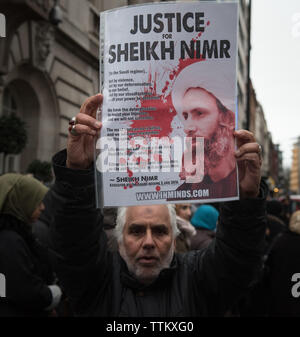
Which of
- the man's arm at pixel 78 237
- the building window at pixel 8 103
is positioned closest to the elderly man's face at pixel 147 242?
the man's arm at pixel 78 237

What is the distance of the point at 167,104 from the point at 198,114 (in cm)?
10

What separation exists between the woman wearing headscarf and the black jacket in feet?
1.73

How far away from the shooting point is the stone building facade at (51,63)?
159cm

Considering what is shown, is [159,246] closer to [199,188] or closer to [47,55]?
[199,188]

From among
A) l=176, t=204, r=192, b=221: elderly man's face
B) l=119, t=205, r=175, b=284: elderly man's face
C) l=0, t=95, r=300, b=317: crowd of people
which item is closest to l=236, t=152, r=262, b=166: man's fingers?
l=0, t=95, r=300, b=317: crowd of people

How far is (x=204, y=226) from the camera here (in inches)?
148

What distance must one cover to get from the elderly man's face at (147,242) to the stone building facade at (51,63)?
19.1 inches

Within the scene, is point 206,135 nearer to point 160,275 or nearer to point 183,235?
point 160,275

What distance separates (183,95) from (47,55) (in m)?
1.05

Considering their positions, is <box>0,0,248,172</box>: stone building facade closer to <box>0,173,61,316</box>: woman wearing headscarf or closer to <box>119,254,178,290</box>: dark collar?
<box>0,173,61,316</box>: woman wearing headscarf

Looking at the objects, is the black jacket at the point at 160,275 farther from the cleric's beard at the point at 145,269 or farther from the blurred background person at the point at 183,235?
the blurred background person at the point at 183,235

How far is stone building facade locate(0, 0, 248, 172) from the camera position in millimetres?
1595

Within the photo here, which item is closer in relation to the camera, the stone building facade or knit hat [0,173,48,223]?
the stone building facade

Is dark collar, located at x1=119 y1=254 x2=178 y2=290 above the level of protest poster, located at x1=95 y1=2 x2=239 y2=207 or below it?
below
